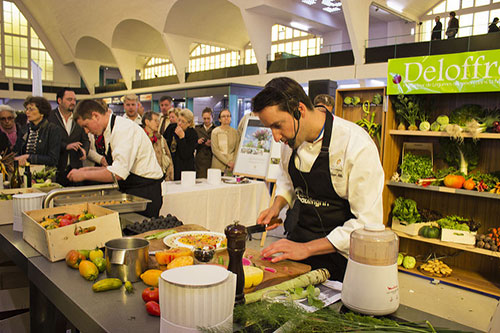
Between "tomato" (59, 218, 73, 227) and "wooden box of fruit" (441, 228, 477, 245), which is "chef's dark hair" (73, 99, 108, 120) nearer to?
"tomato" (59, 218, 73, 227)

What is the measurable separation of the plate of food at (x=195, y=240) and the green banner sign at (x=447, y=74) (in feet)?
10.2

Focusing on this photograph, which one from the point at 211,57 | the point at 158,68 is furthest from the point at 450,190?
the point at 158,68

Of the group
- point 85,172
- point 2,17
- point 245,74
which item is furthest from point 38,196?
point 2,17

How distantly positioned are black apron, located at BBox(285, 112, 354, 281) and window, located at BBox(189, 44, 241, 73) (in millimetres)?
23947

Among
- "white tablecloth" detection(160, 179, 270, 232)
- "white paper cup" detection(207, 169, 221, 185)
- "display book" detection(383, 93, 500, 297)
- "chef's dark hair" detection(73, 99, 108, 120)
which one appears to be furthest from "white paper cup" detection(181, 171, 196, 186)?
"display book" detection(383, 93, 500, 297)

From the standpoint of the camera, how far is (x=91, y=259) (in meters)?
1.59

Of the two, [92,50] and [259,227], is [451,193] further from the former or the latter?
[92,50]

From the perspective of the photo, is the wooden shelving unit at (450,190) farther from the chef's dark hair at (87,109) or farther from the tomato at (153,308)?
the tomato at (153,308)

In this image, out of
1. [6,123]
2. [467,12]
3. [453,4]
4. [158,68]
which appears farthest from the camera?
[158,68]

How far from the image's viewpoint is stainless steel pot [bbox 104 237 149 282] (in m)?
1.42

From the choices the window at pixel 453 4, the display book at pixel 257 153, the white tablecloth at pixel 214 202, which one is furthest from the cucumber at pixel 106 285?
the window at pixel 453 4

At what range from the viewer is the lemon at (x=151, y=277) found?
1393 millimetres

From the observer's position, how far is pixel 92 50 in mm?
26047

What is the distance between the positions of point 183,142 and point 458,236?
138 inches
